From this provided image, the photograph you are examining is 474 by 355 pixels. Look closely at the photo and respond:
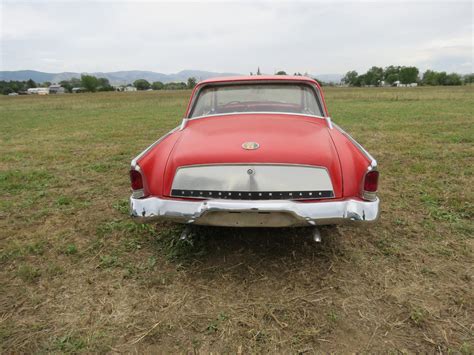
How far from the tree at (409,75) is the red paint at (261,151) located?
119 metres

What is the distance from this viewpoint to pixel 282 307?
2.22m

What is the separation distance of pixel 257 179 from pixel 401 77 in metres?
120

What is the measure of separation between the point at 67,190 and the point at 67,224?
51.5 inches

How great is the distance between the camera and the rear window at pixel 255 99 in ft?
11.1

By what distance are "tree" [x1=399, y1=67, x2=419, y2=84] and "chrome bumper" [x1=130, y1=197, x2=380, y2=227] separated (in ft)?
390

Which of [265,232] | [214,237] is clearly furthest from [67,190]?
[265,232]

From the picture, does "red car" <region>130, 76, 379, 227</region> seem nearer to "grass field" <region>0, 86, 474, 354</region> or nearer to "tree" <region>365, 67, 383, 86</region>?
"grass field" <region>0, 86, 474, 354</region>

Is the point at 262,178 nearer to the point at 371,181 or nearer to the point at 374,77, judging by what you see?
the point at 371,181

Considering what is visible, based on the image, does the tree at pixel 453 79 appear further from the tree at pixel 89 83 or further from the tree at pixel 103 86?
the tree at pixel 89 83

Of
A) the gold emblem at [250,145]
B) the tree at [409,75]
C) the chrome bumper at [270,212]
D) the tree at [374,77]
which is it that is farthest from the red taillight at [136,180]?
the tree at [409,75]

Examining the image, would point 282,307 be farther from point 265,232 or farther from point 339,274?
point 265,232

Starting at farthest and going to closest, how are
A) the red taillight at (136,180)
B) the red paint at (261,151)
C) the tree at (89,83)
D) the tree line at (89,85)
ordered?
the tree at (89,83) → the tree line at (89,85) → the red taillight at (136,180) → the red paint at (261,151)

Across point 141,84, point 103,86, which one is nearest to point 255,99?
point 103,86

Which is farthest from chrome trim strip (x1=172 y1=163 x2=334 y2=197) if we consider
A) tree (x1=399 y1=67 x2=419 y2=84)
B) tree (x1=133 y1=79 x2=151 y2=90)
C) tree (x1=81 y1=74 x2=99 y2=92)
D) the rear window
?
tree (x1=399 y1=67 x2=419 y2=84)
